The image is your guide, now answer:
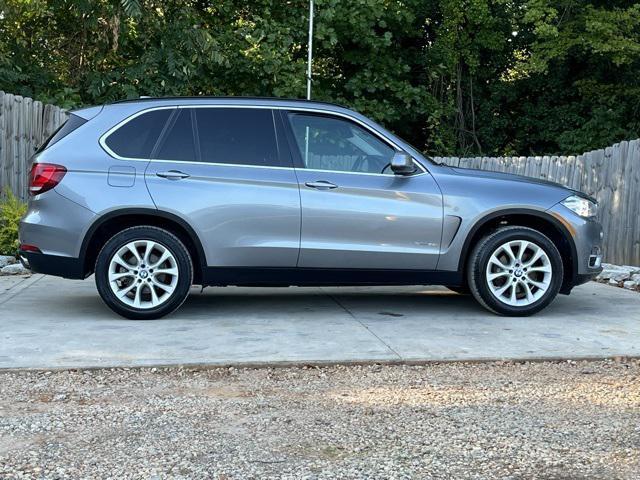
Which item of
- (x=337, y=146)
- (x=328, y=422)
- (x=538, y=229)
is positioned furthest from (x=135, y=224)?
(x=538, y=229)

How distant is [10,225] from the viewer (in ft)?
31.9

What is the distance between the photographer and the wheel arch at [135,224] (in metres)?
6.13

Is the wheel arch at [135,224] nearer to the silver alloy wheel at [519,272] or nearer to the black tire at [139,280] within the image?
the black tire at [139,280]

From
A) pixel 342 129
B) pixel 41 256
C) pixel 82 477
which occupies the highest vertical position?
pixel 342 129

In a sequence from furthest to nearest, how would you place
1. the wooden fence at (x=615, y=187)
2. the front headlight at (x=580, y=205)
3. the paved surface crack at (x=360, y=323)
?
the wooden fence at (x=615, y=187) → the front headlight at (x=580, y=205) → the paved surface crack at (x=360, y=323)

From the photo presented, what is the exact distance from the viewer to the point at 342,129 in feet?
21.5

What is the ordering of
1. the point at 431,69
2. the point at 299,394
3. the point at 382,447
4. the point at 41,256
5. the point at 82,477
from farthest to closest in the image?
1. the point at 431,69
2. the point at 41,256
3. the point at 299,394
4. the point at 382,447
5. the point at 82,477

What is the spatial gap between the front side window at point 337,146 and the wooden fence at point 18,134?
531cm

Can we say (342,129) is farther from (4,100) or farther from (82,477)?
(4,100)

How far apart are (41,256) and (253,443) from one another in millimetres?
3239

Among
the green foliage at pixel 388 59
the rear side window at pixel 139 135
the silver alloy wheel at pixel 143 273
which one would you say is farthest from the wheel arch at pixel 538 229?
the green foliage at pixel 388 59

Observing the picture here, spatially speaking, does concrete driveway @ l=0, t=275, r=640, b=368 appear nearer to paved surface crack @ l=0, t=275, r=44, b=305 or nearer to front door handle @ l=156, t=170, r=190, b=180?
paved surface crack @ l=0, t=275, r=44, b=305

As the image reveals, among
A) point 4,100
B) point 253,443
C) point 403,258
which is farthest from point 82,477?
point 4,100

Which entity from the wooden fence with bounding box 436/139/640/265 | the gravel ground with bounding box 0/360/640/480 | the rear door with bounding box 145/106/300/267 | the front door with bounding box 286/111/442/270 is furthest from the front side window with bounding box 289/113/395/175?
the wooden fence with bounding box 436/139/640/265
